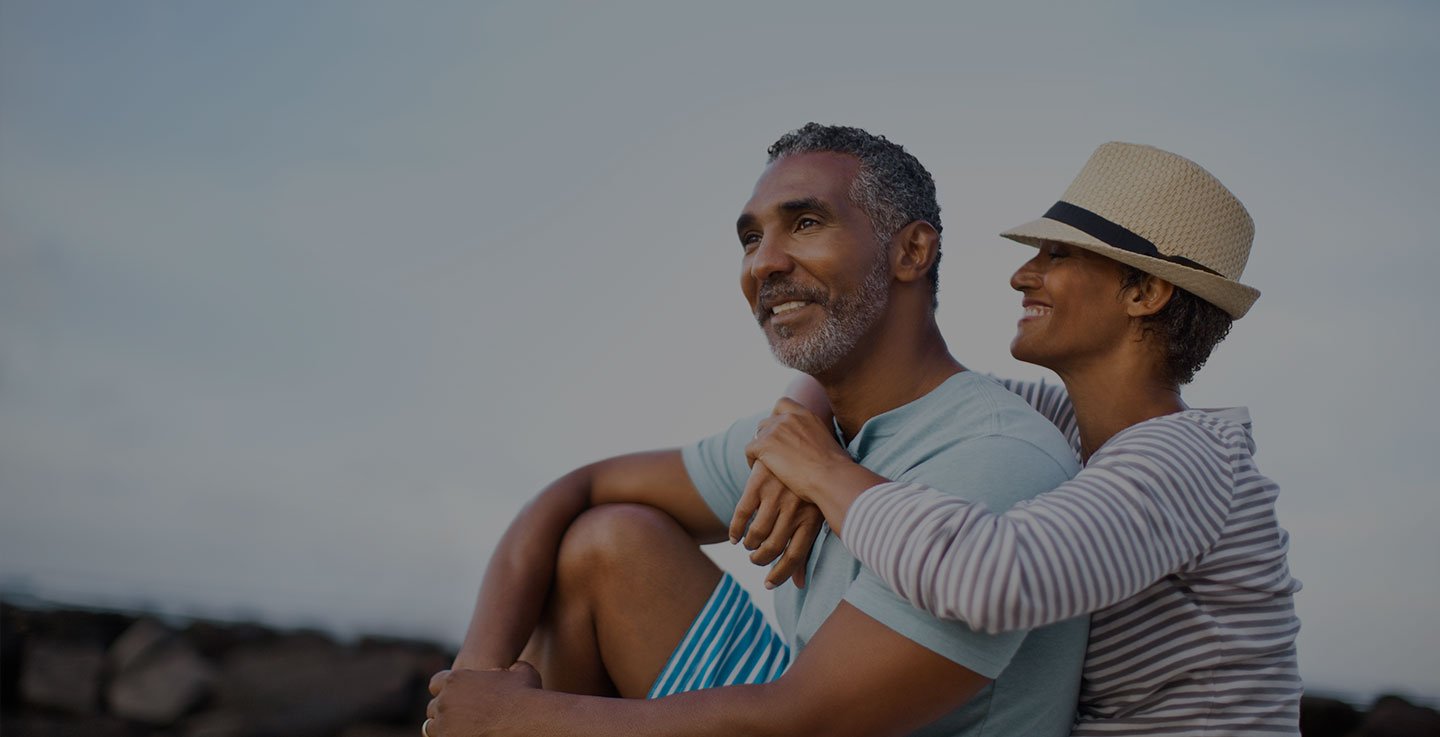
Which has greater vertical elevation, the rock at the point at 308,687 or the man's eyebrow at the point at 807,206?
the man's eyebrow at the point at 807,206

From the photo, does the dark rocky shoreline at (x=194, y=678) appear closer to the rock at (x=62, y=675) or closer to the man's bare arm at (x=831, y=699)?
the rock at (x=62, y=675)

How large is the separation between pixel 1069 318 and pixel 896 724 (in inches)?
35.4

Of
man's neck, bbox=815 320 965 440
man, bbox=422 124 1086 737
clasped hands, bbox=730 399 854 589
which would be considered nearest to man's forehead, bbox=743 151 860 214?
man, bbox=422 124 1086 737

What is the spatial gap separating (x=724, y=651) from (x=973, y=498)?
0.84 meters

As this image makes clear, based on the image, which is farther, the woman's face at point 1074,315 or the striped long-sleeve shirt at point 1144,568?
the woman's face at point 1074,315

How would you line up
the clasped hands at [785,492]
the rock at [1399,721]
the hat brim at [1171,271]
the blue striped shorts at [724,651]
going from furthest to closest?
the rock at [1399,721] < the blue striped shorts at [724,651] < the hat brim at [1171,271] < the clasped hands at [785,492]

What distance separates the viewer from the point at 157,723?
6715mm

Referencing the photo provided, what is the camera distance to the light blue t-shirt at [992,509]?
1732mm

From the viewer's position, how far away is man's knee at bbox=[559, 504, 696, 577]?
2520 millimetres

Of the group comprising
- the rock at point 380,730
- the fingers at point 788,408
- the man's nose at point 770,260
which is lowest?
the rock at point 380,730

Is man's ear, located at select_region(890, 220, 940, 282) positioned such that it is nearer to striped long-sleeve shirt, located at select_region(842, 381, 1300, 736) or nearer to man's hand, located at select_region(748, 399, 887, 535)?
man's hand, located at select_region(748, 399, 887, 535)

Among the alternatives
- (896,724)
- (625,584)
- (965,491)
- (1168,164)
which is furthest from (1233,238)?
(625,584)

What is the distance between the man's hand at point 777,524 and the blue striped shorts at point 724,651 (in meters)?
0.42

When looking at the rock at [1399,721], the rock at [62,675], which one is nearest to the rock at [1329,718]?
the rock at [1399,721]
